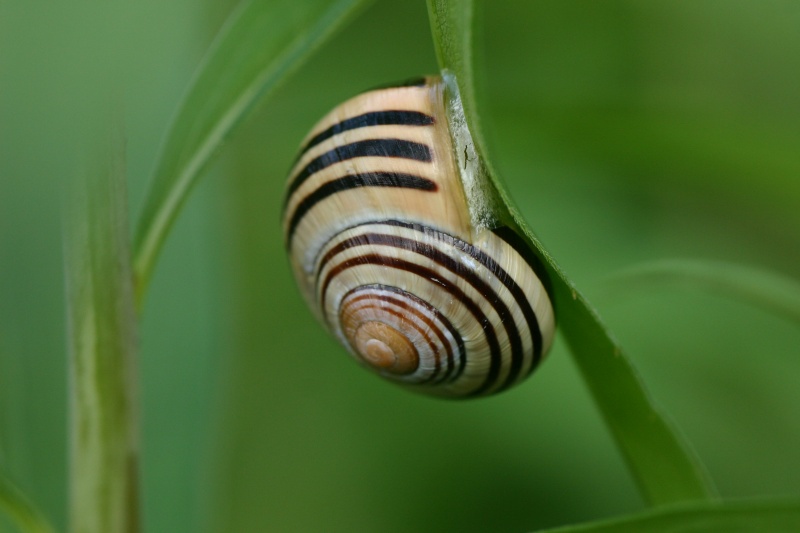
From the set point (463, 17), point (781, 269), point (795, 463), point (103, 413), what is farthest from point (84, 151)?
point (781, 269)

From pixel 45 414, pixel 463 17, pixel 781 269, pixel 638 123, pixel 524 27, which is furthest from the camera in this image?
pixel 524 27

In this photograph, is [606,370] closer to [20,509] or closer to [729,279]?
[729,279]

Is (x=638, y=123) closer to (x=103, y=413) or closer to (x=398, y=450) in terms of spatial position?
(x=398, y=450)

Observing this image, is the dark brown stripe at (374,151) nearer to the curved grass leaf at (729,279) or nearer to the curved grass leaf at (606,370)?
the curved grass leaf at (606,370)

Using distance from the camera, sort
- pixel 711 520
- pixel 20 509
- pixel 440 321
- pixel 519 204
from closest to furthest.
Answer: pixel 711 520, pixel 20 509, pixel 440 321, pixel 519 204

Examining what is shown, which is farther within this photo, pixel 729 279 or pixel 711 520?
pixel 729 279

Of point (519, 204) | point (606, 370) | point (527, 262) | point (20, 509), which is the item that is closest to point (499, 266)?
point (527, 262)

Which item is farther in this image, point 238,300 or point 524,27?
point 524,27

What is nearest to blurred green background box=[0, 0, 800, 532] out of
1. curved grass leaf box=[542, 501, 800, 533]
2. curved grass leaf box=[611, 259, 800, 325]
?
curved grass leaf box=[611, 259, 800, 325]
